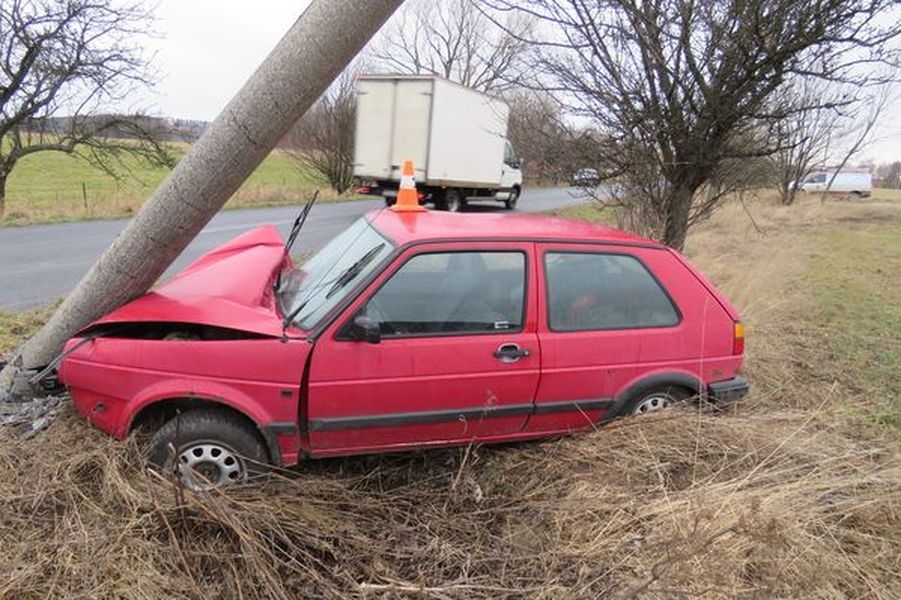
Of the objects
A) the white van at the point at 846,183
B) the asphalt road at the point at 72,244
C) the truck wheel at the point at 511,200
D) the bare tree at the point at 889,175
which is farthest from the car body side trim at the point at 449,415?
the bare tree at the point at 889,175

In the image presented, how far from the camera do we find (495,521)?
3023mm

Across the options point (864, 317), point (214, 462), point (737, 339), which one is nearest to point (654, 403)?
point (737, 339)

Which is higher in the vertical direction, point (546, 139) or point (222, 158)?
point (546, 139)

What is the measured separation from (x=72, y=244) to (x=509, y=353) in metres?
11.3

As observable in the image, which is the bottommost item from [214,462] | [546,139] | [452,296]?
[214,462]

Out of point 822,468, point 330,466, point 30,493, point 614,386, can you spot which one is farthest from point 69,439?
point 822,468

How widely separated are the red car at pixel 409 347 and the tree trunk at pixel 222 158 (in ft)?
0.89

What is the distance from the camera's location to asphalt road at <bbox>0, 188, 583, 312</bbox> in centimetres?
823

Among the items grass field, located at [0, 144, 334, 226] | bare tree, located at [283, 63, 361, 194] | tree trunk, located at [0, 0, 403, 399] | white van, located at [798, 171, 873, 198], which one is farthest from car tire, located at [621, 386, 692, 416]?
white van, located at [798, 171, 873, 198]

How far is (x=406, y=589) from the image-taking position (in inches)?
96.0

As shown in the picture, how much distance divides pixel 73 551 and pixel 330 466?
4.28 feet

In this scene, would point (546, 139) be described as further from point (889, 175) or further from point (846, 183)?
point (889, 175)

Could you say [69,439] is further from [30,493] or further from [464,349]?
[464,349]

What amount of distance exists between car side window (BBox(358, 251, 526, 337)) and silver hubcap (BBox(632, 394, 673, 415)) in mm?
985
